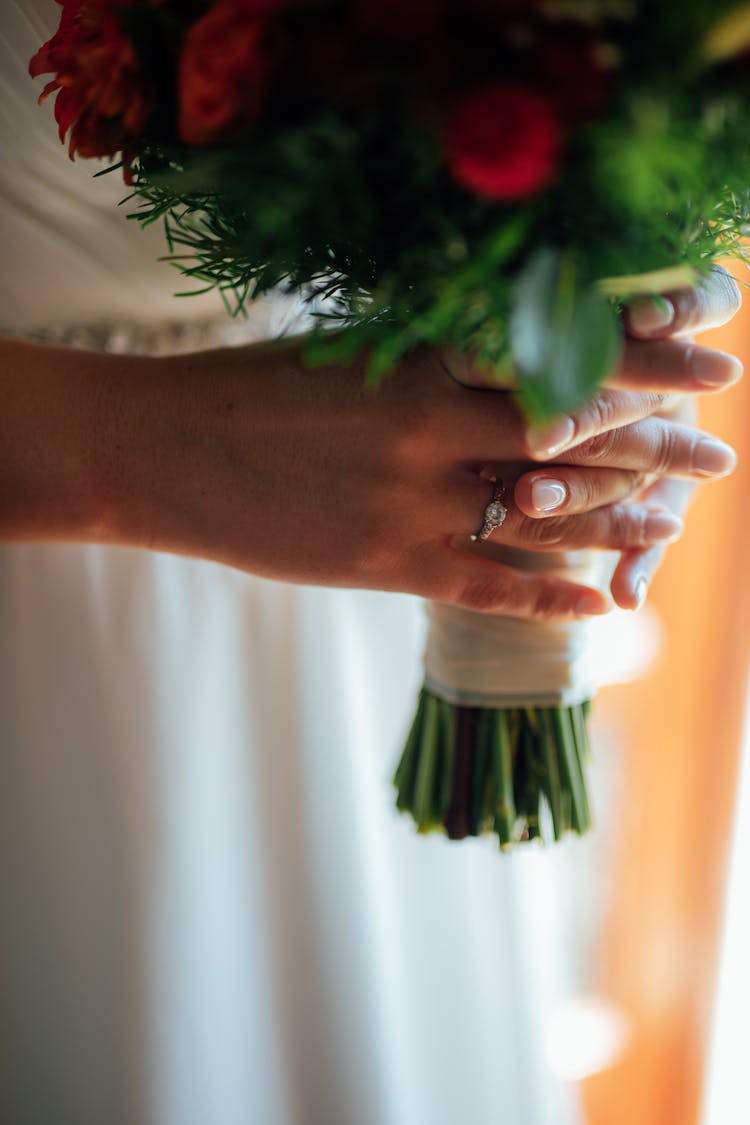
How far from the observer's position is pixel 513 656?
1.91 feet

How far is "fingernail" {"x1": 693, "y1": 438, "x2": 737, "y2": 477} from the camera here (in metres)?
0.53

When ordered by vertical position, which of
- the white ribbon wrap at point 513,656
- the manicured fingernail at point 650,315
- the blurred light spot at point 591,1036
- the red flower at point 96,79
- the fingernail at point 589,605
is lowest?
the blurred light spot at point 591,1036

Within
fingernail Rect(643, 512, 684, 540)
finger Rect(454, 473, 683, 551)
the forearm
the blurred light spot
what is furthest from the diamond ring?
the blurred light spot

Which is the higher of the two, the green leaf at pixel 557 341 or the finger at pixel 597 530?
the green leaf at pixel 557 341

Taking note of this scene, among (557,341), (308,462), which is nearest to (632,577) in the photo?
(308,462)

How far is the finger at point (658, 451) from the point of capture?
1.65 feet

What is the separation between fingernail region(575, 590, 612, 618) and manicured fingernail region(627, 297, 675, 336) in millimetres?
174

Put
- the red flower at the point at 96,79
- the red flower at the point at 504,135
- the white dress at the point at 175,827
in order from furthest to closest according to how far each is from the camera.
→ the white dress at the point at 175,827 → the red flower at the point at 96,79 → the red flower at the point at 504,135

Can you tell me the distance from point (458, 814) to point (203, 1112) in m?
0.33

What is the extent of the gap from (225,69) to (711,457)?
372 millimetres

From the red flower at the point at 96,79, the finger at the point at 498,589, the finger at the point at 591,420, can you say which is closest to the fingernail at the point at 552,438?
the finger at the point at 591,420

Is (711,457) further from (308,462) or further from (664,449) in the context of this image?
(308,462)

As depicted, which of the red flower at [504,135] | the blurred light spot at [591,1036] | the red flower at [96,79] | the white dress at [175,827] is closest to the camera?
the red flower at [504,135]

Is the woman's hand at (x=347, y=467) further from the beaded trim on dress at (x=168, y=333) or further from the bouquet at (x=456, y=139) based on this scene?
the beaded trim on dress at (x=168, y=333)
